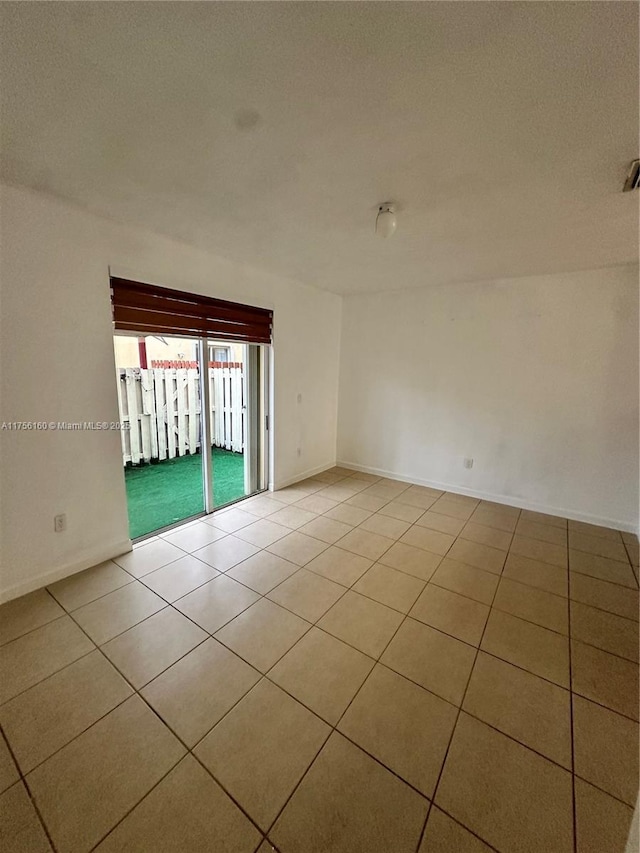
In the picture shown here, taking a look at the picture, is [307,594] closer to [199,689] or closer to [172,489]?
[199,689]

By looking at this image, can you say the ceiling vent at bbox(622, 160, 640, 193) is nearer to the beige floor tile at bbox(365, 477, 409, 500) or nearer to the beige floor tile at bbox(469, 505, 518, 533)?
the beige floor tile at bbox(469, 505, 518, 533)

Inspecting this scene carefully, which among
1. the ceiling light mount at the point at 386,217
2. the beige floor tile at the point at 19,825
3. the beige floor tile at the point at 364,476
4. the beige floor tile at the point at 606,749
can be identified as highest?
the ceiling light mount at the point at 386,217

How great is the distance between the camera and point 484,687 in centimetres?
157

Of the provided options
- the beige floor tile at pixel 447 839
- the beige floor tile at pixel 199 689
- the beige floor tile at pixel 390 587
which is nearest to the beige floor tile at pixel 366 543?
the beige floor tile at pixel 390 587

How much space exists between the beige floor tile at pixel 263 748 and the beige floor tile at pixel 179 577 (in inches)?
35.8

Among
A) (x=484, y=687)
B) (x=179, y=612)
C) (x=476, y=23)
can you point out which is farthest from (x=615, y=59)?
(x=179, y=612)

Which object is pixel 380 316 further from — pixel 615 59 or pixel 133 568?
pixel 133 568

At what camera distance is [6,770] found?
3.92 ft

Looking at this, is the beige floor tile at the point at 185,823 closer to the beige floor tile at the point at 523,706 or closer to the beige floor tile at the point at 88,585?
the beige floor tile at the point at 523,706

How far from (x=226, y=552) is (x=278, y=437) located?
1544 mm

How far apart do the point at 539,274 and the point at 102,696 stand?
4.51 meters

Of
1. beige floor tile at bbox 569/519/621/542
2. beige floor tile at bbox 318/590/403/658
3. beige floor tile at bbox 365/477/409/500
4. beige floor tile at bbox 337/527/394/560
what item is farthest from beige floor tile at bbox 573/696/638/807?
beige floor tile at bbox 365/477/409/500

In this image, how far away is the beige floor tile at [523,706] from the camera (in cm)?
135

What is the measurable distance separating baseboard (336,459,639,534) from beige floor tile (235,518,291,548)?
1.95 meters
